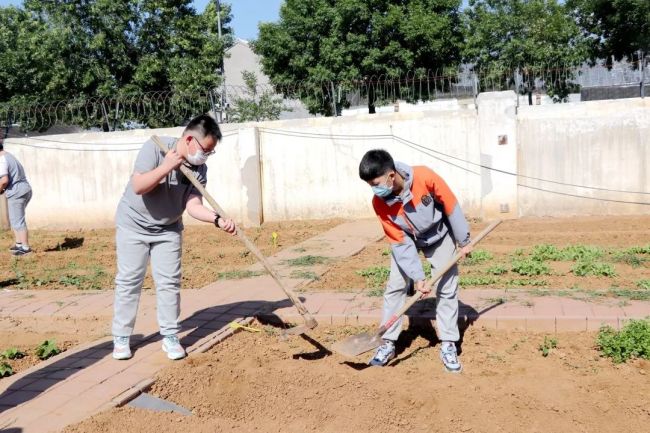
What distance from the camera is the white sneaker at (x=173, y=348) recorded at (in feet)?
14.6

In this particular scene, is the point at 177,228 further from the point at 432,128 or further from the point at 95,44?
the point at 95,44

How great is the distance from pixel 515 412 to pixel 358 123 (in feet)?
29.2

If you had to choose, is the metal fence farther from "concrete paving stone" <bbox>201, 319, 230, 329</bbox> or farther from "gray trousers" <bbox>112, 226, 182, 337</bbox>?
"gray trousers" <bbox>112, 226, 182, 337</bbox>

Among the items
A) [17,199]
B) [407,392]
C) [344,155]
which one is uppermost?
[344,155]

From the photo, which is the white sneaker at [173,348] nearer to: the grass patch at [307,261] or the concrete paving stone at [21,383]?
the concrete paving stone at [21,383]

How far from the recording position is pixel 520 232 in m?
9.84

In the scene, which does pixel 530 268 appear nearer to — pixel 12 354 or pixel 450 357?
pixel 450 357

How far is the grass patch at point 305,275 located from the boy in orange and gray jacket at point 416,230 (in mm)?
2322

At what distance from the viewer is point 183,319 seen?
5.53 meters

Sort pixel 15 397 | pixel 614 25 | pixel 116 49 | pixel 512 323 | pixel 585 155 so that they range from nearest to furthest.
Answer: pixel 15 397 → pixel 512 323 → pixel 585 155 → pixel 614 25 → pixel 116 49

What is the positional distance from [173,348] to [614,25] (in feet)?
63.9

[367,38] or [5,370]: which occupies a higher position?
[367,38]

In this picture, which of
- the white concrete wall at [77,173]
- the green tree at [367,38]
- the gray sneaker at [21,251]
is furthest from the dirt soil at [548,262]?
the green tree at [367,38]

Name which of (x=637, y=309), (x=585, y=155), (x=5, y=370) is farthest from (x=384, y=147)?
(x=5, y=370)
